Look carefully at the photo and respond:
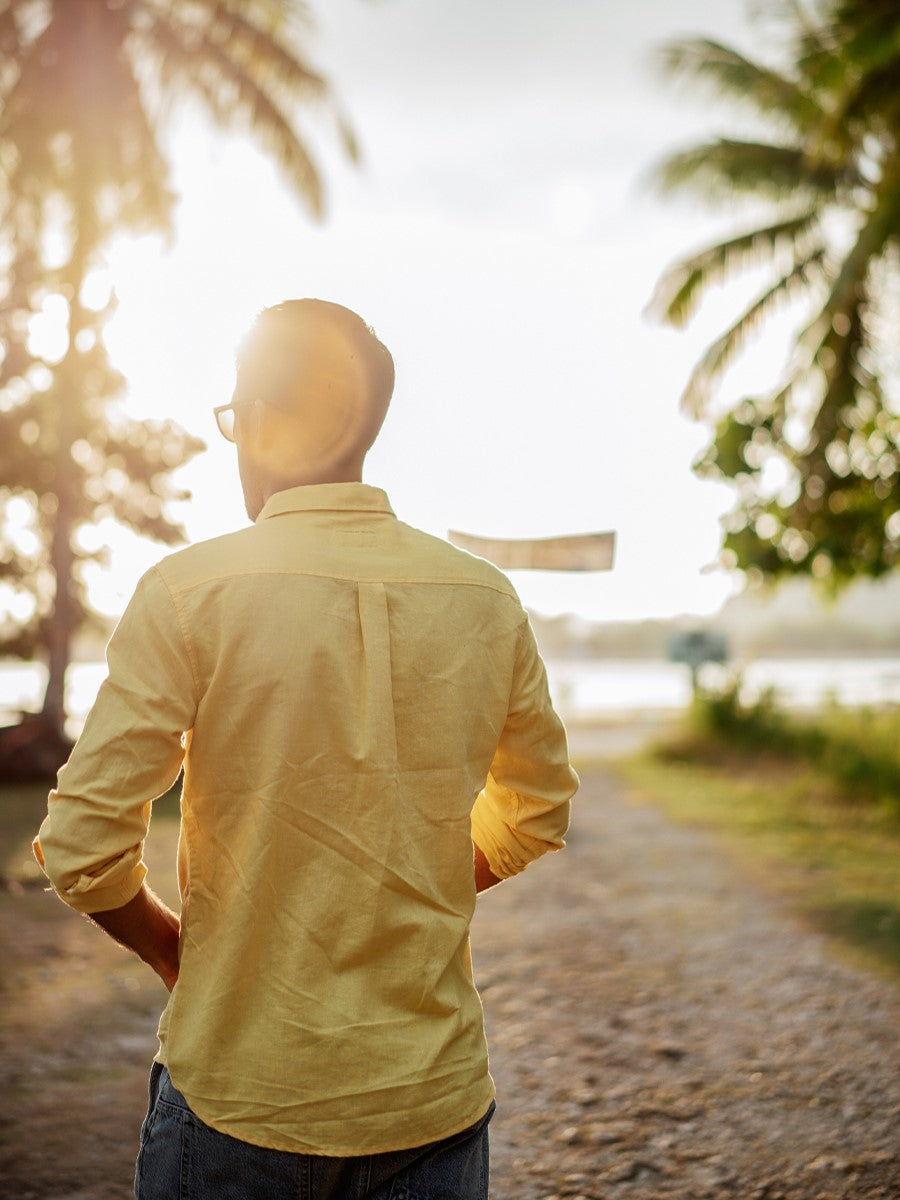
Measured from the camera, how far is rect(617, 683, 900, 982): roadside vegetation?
674 cm

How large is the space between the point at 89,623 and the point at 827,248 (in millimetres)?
10705

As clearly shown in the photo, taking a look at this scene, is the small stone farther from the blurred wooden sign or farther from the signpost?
the signpost

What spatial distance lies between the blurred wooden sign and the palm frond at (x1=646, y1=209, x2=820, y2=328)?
1206 centimetres

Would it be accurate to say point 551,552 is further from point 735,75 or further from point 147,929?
point 735,75

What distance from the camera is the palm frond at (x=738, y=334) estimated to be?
45.0ft

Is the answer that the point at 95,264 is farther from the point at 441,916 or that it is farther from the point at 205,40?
the point at 441,916

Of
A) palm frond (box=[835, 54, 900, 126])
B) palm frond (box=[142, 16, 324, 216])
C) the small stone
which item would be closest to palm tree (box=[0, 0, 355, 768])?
palm frond (box=[142, 16, 324, 216])

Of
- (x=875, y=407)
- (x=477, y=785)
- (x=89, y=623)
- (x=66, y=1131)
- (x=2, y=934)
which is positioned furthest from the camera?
(x=89, y=623)

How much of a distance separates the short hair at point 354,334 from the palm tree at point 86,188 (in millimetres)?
12678

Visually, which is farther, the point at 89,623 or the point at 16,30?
the point at 89,623

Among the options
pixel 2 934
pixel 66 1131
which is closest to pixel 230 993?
pixel 66 1131

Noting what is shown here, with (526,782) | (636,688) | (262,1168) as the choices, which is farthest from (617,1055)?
(636,688)

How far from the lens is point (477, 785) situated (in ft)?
5.07

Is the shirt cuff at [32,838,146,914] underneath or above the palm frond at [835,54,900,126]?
underneath
